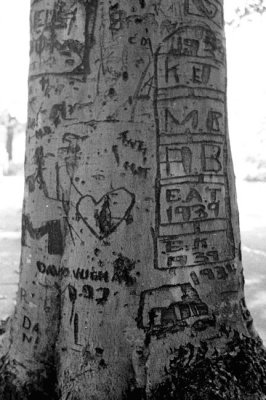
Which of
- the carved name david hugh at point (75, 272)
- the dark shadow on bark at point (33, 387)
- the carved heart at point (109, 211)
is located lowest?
the dark shadow on bark at point (33, 387)

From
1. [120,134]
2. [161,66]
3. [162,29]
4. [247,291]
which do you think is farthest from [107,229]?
[247,291]

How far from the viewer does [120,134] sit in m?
1.96

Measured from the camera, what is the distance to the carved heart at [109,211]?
195 centimetres

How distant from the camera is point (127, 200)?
1.95 metres

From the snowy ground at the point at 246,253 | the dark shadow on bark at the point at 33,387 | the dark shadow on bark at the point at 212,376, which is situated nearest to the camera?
the dark shadow on bark at the point at 212,376

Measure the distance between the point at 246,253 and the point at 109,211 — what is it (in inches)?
209

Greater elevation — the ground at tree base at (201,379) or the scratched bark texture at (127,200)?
the scratched bark texture at (127,200)

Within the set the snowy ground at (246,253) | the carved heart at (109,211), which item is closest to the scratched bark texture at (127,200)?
the carved heart at (109,211)

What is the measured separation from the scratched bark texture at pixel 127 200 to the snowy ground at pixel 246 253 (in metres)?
2.12

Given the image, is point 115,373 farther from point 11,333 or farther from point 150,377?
point 11,333

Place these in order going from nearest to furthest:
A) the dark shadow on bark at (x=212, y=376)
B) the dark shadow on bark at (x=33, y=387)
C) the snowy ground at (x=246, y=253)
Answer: the dark shadow on bark at (x=212, y=376), the dark shadow on bark at (x=33, y=387), the snowy ground at (x=246, y=253)

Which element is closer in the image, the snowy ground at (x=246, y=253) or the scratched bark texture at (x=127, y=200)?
the scratched bark texture at (x=127, y=200)

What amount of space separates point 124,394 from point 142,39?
1.42 m

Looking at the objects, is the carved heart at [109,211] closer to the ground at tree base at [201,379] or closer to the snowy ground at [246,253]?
the ground at tree base at [201,379]
